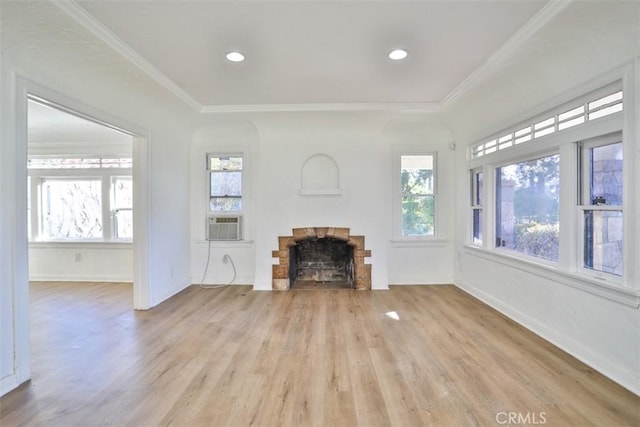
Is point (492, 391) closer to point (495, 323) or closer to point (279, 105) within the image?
point (495, 323)

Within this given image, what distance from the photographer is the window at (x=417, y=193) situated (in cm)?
490

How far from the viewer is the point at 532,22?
2.20 m

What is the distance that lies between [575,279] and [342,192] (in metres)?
2.93

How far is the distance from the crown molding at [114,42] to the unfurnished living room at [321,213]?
0.02 m

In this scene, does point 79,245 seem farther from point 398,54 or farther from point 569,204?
point 569,204

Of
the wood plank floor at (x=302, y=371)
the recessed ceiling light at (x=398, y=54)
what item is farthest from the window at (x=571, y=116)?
the wood plank floor at (x=302, y=371)

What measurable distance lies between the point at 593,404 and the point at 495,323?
1319mm

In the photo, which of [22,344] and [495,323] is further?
[495,323]

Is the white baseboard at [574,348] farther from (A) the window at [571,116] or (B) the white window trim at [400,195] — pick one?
(A) the window at [571,116]

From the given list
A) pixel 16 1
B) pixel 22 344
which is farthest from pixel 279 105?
pixel 22 344

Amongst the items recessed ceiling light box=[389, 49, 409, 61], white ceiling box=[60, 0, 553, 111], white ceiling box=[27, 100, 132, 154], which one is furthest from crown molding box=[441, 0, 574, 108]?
white ceiling box=[27, 100, 132, 154]

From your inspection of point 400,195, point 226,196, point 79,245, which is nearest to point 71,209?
point 79,245

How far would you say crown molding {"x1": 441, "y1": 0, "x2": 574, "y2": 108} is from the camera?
2031mm

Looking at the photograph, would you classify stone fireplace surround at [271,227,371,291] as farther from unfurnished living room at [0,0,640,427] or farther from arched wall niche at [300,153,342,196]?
arched wall niche at [300,153,342,196]
